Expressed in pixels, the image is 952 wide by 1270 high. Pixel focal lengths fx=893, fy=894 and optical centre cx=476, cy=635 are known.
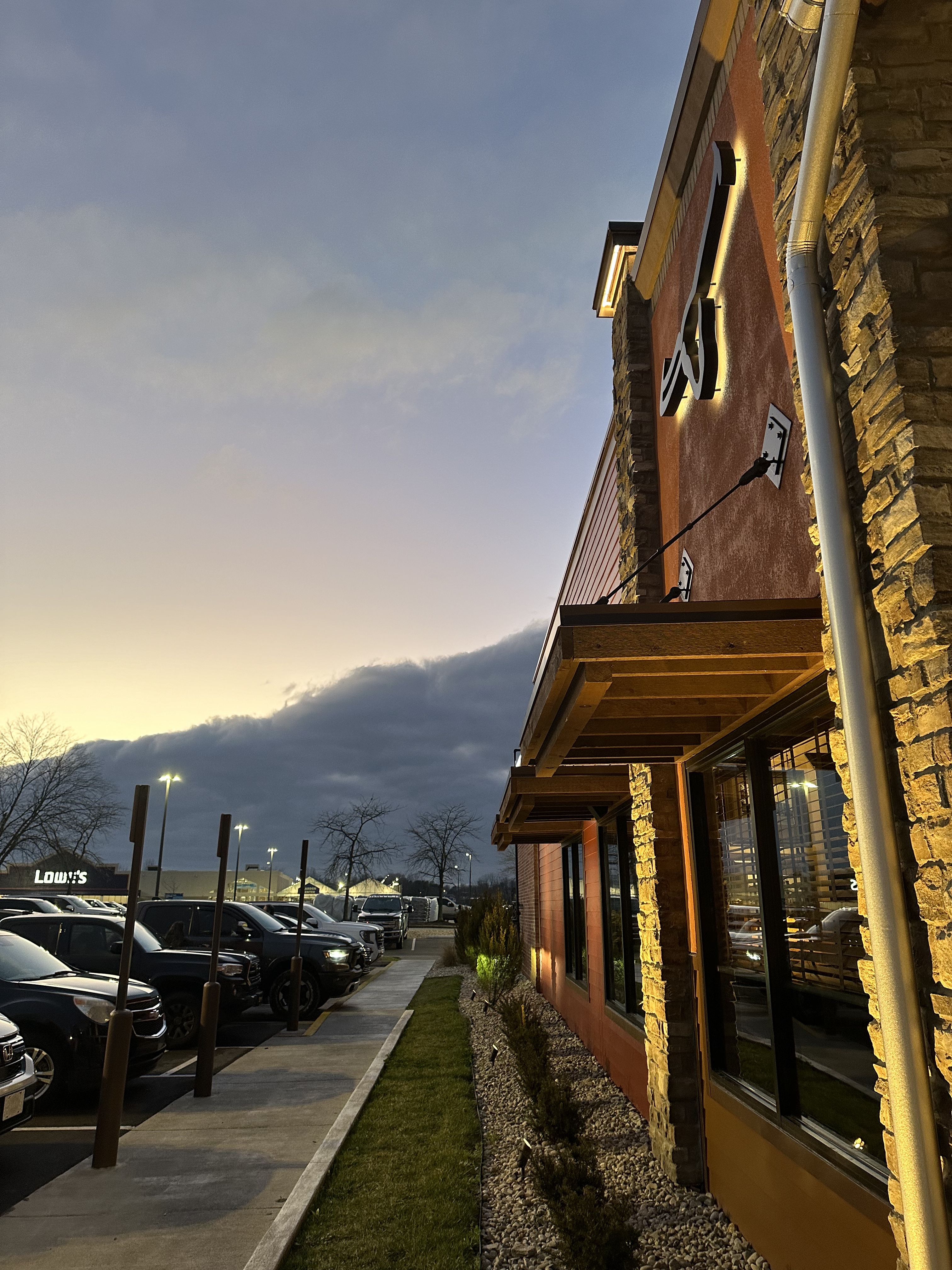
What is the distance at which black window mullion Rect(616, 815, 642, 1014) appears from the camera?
332 inches

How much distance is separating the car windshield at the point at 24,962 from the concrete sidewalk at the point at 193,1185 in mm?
1943

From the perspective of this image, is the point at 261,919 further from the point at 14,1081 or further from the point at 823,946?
the point at 823,946

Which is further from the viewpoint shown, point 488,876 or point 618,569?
point 488,876

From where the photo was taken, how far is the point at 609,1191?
5988 millimetres

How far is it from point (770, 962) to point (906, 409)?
3.15 m

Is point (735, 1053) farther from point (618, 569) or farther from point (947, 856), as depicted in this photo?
point (618, 569)

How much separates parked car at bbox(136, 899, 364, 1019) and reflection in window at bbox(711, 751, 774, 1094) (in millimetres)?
10415

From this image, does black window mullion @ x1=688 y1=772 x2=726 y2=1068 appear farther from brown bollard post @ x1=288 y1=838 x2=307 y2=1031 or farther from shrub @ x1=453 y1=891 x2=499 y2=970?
shrub @ x1=453 y1=891 x2=499 y2=970

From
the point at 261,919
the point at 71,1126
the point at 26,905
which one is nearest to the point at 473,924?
the point at 261,919

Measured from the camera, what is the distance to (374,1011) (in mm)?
15812

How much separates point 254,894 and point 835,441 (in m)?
88.4

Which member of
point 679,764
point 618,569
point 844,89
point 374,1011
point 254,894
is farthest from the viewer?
point 254,894

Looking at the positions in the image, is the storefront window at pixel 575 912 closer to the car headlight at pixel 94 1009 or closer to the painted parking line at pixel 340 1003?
the painted parking line at pixel 340 1003

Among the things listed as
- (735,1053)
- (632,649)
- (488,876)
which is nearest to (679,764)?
(735,1053)
